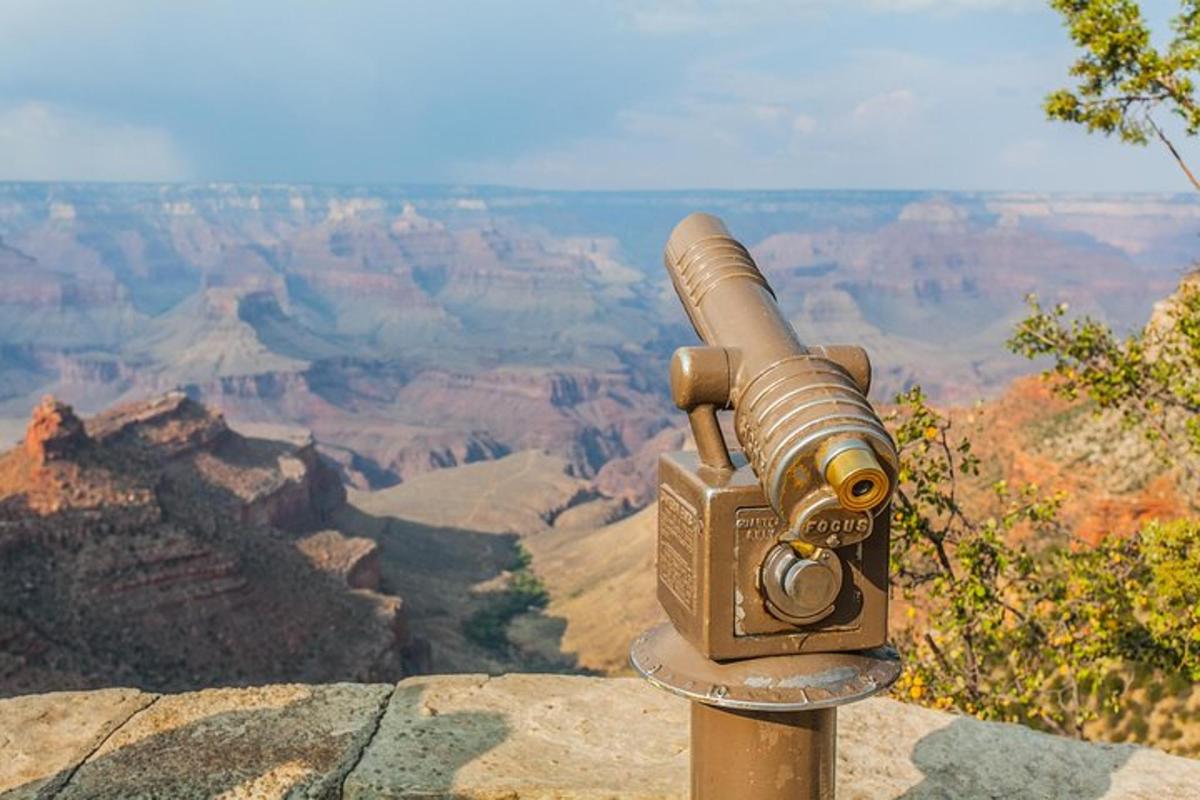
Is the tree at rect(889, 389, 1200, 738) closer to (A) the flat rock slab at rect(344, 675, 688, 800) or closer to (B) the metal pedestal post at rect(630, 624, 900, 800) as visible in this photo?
(A) the flat rock slab at rect(344, 675, 688, 800)

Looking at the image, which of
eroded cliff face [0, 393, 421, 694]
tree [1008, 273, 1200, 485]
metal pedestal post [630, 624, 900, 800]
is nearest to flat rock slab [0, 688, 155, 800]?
metal pedestal post [630, 624, 900, 800]

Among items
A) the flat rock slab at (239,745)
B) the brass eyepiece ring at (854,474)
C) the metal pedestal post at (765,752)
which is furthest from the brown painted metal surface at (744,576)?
the flat rock slab at (239,745)

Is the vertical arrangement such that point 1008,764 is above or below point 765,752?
below

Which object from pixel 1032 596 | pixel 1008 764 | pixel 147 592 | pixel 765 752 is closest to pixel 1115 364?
pixel 1032 596

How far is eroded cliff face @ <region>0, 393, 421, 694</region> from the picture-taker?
31.0 m

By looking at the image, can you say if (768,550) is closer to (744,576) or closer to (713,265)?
(744,576)

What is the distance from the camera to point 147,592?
3462 cm

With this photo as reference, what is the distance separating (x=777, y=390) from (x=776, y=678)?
3.19ft

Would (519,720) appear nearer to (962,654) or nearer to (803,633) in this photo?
(803,633)

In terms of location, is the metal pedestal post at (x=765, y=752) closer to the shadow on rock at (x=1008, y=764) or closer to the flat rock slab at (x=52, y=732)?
the shadow on rock at (x=1008, y=764)

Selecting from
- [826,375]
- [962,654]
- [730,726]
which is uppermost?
[826,375]

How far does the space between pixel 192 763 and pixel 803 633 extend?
3.35 metres

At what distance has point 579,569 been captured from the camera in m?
69.7

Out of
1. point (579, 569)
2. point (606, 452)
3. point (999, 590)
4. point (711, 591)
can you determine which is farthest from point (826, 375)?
point (606, 452)
